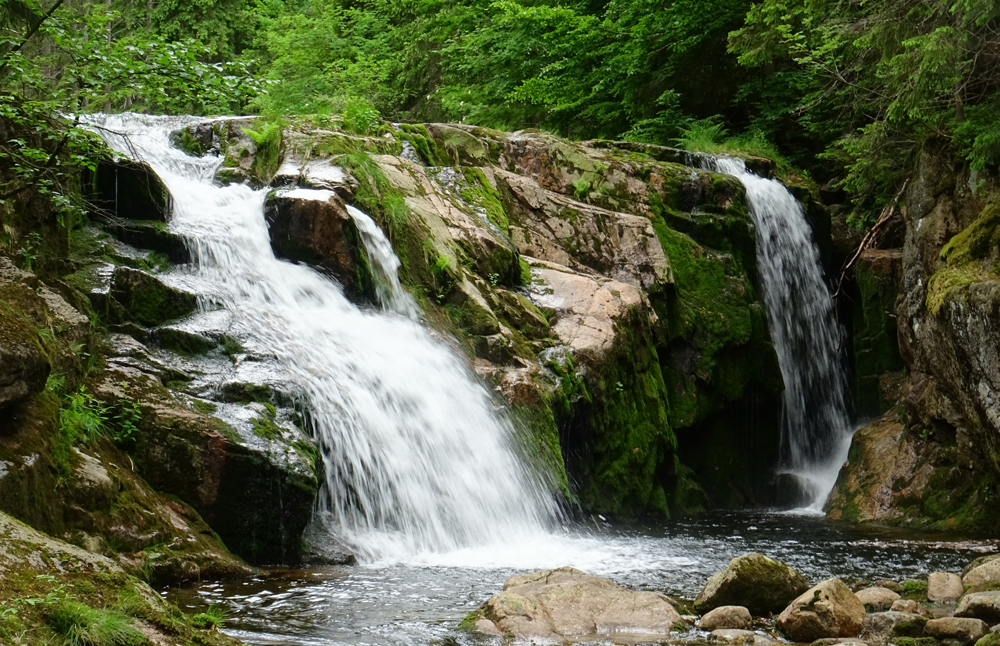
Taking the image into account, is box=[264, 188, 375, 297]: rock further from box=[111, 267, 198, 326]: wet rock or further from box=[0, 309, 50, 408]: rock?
box=[0, 309, 50, 408]: rock

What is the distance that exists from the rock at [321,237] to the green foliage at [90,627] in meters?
6.72

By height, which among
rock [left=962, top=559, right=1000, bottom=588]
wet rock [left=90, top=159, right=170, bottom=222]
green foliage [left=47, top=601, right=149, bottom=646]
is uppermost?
wet rock [left=90, top=159, right=170, bottom=222]

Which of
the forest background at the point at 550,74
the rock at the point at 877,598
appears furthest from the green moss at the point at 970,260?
the rock at the point at 877,598

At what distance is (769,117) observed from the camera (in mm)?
18047

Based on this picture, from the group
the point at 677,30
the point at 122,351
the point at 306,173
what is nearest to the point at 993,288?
the point at 306,173

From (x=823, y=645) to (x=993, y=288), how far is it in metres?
6.13

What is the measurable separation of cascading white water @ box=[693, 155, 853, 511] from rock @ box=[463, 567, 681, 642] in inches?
353

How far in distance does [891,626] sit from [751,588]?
2.87 feet

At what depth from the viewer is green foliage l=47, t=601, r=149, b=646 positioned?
3.28m

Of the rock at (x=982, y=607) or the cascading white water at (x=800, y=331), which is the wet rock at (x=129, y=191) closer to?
the rock at (x=982, y=607)

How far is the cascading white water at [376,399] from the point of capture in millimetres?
7711

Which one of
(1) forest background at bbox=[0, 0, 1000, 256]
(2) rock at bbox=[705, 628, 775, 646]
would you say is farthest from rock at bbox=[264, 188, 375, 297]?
(2) rock at bbox=[705, 628, 775, 646]

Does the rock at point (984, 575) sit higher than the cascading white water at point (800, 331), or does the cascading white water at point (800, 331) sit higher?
the cascading white water at point (800, 331)

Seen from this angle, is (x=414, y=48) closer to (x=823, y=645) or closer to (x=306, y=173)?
(x=306, y=173)
